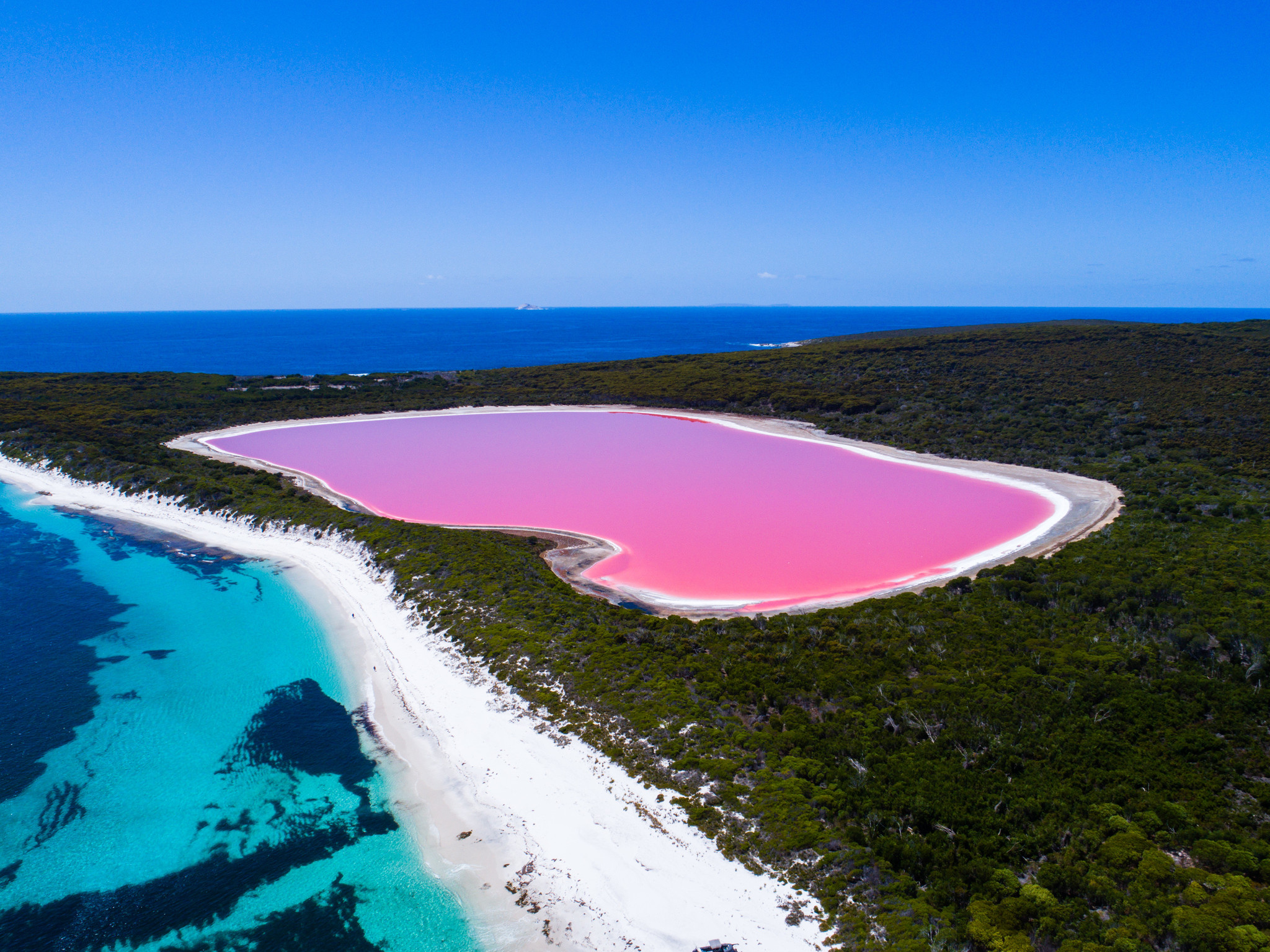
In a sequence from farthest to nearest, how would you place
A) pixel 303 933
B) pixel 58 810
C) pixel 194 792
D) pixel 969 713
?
1. pixel 969 713
2. pixel 194 792
3. pixel 58 810
4. pixel 303 933

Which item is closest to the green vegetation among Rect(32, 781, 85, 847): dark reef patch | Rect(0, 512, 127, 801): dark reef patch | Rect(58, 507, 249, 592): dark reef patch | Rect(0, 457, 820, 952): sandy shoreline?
Rect(0, 457, 820, 952): sandy shoreline

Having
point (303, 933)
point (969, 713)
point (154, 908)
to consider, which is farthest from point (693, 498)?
point (154, 908)

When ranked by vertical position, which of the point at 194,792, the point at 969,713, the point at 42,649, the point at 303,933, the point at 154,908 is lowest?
the point at 303,933

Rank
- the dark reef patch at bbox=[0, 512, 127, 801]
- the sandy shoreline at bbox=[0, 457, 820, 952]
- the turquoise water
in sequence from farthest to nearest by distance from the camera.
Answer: the dark reef patch at bbox=[0, 512, 127, 801], the turquoise water, the sandy shoreline at bbox=[0, 457, 820, 952]

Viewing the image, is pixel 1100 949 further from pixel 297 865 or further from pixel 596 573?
pixel 596 573

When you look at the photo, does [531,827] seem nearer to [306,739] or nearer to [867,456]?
[306,739]

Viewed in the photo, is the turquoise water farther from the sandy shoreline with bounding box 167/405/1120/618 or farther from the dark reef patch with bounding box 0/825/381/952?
the sandy shoreline with bounding box 167/405/1120/618

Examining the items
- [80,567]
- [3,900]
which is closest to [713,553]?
[3,900]
